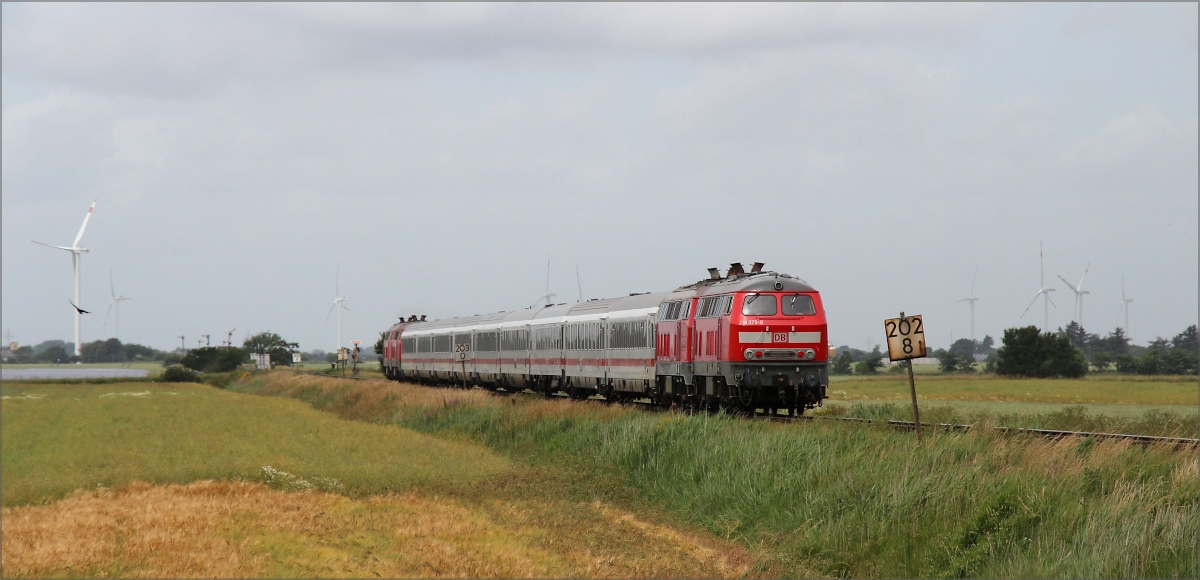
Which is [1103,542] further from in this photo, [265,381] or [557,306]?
[265,381]

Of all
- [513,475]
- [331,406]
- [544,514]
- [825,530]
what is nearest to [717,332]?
[513,475]

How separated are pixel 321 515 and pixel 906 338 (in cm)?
1039

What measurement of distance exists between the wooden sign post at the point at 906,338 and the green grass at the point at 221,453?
29.2ft

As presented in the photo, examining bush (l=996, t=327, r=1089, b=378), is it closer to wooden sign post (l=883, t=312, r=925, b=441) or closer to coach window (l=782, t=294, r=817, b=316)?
coach window (l=782, t=294, r=817, b=316)

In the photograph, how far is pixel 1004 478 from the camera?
622 inches

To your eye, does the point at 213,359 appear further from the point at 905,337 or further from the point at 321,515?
the point at 905,337

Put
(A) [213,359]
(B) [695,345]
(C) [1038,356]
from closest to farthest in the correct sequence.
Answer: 1. (B) [695,345]
2. (C) [1038,356]
3. (A) [213,359]

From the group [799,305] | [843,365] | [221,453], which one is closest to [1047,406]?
[799,305]

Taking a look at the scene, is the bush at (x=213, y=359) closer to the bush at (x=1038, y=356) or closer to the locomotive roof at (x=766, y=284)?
the bush at (x=1038, y=356)

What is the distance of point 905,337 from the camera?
19719 mm

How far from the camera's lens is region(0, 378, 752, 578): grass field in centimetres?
1458

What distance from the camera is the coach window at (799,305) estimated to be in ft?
98.2

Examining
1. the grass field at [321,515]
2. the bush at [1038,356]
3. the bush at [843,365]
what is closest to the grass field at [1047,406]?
the grass field at [321,515]

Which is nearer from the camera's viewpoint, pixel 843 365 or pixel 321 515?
pixel 321 515
